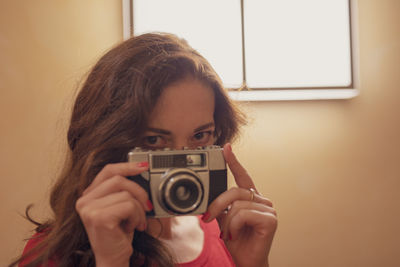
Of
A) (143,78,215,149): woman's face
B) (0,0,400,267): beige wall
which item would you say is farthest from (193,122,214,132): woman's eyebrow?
(0,0,400,267): beige wall

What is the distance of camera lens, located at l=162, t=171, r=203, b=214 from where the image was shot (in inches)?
19.6

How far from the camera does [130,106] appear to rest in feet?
1.88

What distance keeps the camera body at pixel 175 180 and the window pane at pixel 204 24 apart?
1.94ft

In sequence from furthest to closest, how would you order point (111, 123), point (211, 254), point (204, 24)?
1. point (204, 24)
2. point (211, 254)
3. point (111, 123)

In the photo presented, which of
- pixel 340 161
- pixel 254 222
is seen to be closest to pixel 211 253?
pixel 254 222

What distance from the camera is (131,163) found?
0.50 metres

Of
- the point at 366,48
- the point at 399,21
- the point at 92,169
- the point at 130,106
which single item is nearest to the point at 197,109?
the point at 130,106

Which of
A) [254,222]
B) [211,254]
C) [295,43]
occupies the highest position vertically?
[295,43]

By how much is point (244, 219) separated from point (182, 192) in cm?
14

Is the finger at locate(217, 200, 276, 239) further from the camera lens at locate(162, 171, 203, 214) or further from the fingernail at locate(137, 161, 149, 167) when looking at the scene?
the fingernail at locate(137, 161, 149, 167)

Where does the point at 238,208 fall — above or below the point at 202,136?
below

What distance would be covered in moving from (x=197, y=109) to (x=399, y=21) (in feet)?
3.39

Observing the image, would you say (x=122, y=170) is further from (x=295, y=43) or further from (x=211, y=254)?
(x=295, y=43)

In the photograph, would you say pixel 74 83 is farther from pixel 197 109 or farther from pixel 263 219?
pixel 263 219
